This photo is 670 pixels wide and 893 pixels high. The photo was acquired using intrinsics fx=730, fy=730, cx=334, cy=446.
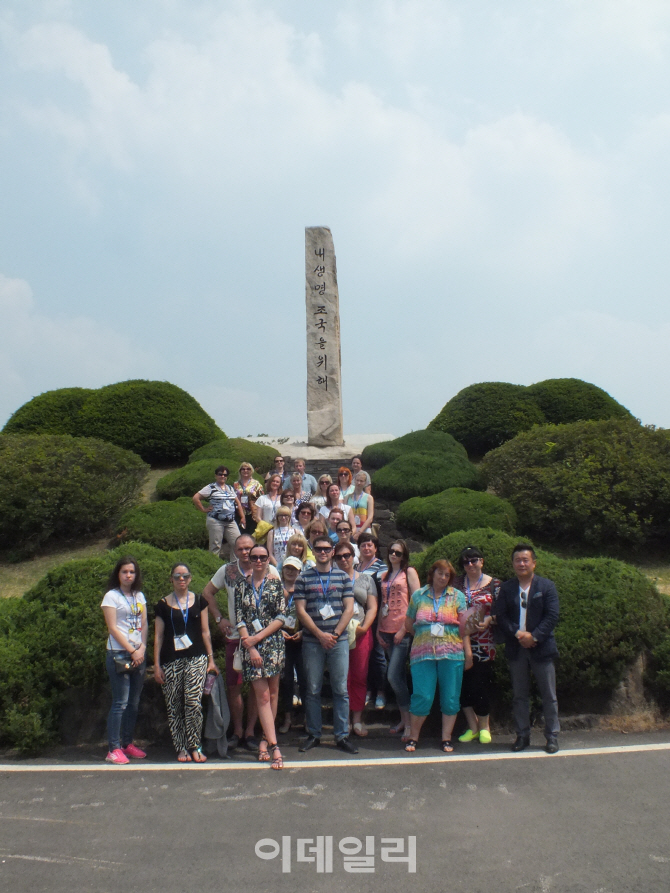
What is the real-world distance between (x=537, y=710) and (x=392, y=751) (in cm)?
134

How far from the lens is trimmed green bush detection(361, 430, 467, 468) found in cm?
1495

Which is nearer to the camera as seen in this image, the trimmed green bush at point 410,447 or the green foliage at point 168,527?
the green foliage at point 168,527

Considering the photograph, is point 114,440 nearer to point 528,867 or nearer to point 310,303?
point 310,303

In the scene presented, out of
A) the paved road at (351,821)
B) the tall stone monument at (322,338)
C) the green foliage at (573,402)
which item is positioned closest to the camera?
the paved road at (351,821)

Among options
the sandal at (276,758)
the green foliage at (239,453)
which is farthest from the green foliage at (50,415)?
the sandal at (276,758)

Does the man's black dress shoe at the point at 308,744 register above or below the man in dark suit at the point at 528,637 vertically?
below

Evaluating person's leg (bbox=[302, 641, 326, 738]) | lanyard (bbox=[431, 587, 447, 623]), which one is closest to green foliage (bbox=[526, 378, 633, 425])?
lanyard (bbox=[431, 587, 447, 623])

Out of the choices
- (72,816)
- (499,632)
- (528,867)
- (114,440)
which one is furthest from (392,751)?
(114,440)

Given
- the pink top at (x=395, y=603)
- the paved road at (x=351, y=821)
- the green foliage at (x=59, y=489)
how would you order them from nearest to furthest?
the paved road at (x=351, y=821) → the pink top at (x=395, y=603) → the green foliage at (x=59, y=489)

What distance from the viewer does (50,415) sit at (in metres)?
16.6

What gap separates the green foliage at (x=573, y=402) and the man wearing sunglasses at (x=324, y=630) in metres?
13.3

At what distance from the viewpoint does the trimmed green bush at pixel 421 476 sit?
502 inches

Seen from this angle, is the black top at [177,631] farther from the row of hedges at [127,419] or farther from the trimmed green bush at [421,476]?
the row of hedges at [127,419]

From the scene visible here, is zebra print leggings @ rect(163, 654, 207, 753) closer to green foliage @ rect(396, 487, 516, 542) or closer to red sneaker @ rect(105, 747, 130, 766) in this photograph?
red sneaker @ rect(105, 747, 130, 766)
